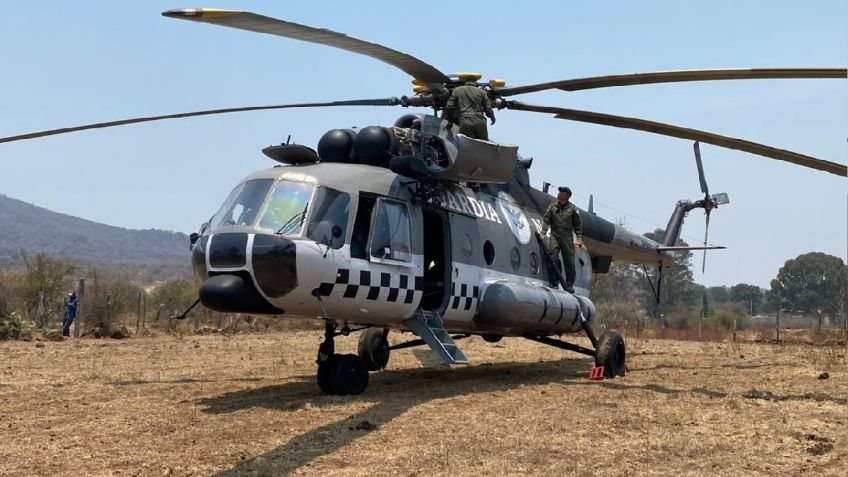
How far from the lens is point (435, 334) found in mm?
10516

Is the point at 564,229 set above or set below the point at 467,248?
above

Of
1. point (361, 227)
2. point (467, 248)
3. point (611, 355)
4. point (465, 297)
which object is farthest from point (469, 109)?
point (611, 355)

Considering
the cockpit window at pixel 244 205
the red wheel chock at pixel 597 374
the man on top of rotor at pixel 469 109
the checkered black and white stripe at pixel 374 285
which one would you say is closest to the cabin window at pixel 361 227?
the checkered black and white stripe at pixel 374 285

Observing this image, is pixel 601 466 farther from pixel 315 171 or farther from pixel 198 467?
pixel 315 171

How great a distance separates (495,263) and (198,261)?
465 centimetres

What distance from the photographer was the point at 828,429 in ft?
25.0

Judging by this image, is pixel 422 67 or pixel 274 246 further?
pixel 422 67


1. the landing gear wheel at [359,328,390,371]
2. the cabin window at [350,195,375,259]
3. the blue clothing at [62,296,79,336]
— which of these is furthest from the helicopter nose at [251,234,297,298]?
the blue clothing at [62,296,79,336]

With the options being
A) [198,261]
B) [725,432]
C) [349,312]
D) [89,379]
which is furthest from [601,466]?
[89,379]

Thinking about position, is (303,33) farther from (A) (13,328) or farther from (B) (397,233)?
(A) (13,328)

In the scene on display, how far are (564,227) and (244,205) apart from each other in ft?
19.3

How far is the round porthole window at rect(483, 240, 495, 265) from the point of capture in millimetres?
12019

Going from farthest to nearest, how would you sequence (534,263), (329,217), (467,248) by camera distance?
(534,263) < (467,248) < (329,217)

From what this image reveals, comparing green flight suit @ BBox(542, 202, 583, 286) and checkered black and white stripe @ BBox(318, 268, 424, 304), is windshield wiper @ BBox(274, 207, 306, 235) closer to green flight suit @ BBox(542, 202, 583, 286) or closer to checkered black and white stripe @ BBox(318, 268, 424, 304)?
checkered black and white stripe @ BBox(318, 268, 424, 304)
